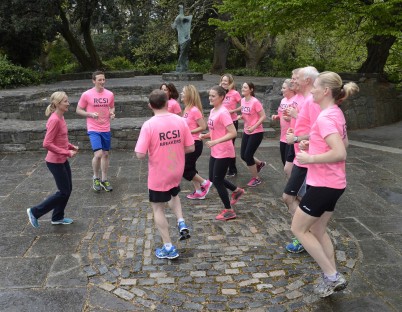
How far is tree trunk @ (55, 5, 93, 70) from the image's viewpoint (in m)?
19.9

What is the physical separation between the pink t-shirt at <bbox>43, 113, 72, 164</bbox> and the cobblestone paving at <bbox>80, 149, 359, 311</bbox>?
97cm

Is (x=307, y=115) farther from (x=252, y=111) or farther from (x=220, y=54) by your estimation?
(x=220, y=54)

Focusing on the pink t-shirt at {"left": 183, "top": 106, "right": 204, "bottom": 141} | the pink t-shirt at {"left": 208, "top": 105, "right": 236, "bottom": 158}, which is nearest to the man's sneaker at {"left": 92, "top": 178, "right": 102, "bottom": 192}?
the pink t-shirt at {"left": 183, "top": 106, "right": 204, "bottom": 141}

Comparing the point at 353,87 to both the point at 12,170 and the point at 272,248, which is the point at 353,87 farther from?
the point at 12,170

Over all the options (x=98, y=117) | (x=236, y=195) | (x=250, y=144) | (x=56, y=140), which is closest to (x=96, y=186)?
(x=98, y=117)

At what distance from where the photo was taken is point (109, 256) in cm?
429

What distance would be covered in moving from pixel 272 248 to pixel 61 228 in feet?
8.51

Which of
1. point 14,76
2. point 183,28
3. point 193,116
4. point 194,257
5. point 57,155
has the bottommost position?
point 194,257

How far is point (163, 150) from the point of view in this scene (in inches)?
156

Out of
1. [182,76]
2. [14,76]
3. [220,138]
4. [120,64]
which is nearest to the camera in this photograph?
[220,138]

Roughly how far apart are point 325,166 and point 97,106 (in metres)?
4.25

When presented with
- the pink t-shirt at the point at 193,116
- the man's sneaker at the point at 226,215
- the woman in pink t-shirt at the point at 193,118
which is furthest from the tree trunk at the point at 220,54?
the man's sneaker at the point at 226,215

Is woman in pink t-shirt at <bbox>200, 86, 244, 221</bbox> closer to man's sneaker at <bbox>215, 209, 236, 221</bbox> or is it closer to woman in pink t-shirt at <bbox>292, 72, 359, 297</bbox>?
man's sneaker at <bbox>215, 209, 236, 221</bbox>

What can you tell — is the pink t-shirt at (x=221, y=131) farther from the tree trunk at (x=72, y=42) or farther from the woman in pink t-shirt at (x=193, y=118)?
the tree trunk at (x=72, y=42)
